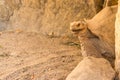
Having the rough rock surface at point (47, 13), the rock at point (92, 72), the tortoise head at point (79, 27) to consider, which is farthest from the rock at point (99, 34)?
the rough rock surface at point (47, 13)

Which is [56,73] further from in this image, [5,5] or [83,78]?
[5,5]

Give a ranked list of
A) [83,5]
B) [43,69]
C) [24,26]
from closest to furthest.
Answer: [43,69]
[83,5]
[24,26]

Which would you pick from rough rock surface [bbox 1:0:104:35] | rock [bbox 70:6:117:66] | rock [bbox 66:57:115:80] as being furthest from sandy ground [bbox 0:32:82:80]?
rock [bbox 66:57:115:80]

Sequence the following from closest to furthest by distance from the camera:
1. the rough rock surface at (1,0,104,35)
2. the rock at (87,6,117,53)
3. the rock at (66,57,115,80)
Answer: the rock at (66,57,115,80)
the rock at (87,6,117,53)
the rough rock surface at (1,0,104,35)

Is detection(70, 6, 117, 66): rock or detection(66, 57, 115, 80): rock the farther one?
detection(70, 6, 117, 66): rock

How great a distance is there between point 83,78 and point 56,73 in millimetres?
698

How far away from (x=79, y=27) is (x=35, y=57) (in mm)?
810

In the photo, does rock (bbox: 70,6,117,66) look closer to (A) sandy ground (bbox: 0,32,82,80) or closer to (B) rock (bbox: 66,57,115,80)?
(A) sandy ground (bbox: 0,32,82,80)

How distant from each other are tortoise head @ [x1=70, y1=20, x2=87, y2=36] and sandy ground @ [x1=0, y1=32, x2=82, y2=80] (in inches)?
14.9

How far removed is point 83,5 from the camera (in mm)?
3789

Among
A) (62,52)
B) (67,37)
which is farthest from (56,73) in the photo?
(67,37)

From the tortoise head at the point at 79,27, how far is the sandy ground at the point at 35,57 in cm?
38

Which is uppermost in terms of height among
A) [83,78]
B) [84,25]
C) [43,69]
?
[84,25]

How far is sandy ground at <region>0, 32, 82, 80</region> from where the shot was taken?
255cm
